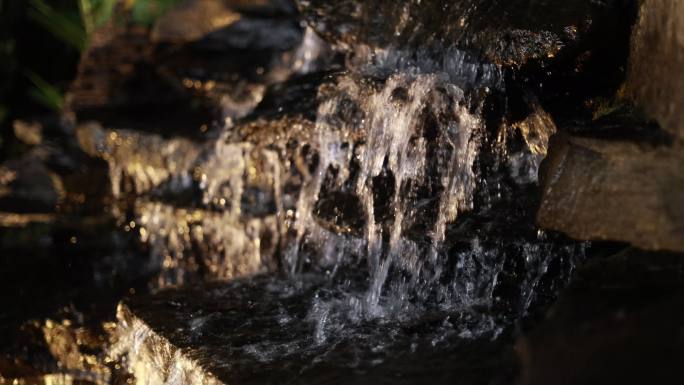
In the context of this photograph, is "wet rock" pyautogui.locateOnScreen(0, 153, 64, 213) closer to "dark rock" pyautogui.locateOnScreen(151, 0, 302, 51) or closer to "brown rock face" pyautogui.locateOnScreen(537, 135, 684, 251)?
"dark rock" pyautogui.locateOnScreen(151, 0, 302, 51)

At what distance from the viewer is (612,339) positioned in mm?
1815

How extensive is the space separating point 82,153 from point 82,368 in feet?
7.90

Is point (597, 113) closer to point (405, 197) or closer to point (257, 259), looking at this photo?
point (405, 197)

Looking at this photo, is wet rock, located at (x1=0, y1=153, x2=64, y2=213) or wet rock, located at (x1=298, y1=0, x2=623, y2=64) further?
wet rock, located at (x1=0, y1=153, x2=64, y2=213)

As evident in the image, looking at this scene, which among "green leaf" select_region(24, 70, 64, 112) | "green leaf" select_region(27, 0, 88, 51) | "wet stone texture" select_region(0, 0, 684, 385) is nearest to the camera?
"wet stone texture" select_region(0, 0, 684, 385)

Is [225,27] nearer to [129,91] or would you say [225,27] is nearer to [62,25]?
[129,91]

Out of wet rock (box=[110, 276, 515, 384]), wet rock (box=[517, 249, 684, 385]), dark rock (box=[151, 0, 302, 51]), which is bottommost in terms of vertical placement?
wet rock (box=[110, 276, 515, 384])

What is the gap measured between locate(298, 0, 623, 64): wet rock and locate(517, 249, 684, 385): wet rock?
4.38 ft

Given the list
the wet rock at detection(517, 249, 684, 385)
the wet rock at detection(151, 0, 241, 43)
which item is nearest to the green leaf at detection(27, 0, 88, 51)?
the wet rock at detection(151, 0, 241, 43)

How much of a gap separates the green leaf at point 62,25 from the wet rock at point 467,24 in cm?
378

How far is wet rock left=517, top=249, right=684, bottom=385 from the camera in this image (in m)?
1.74


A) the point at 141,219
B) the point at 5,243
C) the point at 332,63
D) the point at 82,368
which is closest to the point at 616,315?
the point at 82,368

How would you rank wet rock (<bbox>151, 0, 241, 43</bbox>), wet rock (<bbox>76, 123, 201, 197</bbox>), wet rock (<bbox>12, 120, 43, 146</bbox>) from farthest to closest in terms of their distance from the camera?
wet rock (<bbox>12, 120, 43, 146</bbox>) → wet rock (<bbox>151, 0, 241, 43</bbox>) → wet rock (<bbox>76, 123, 201, 197</bbox>)

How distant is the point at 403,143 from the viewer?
3.66m
